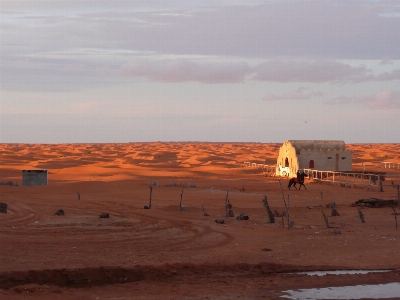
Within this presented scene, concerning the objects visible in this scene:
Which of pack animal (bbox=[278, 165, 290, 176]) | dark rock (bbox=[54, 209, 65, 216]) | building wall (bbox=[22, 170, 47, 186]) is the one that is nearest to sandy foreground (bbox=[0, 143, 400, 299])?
dark rock (bbox=[54, 209, 65, 216])

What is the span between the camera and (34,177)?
32281mm

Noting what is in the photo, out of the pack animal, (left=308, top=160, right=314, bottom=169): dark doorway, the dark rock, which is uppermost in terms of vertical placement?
(left=308, top=160, right=314, bottom=169): dark doorway

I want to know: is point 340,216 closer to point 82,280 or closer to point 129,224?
point 129,224

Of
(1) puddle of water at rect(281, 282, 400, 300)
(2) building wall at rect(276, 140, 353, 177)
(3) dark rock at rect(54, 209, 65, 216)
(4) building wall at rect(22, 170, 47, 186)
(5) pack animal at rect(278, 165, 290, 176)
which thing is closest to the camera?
(1) puddle of water at rect(281, 282, 400, 300)

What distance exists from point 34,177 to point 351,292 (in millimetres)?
24066

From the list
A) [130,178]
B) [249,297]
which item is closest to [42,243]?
[249,297]

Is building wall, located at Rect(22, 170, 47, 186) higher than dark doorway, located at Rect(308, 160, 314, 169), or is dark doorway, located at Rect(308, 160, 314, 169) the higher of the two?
dark doorway, located at Rect(308, 160, 314, 169)

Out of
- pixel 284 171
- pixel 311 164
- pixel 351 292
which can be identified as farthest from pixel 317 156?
pixel 351 292

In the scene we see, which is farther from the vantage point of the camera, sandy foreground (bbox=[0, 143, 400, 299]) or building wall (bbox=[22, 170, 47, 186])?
building wall (bbox=[22, 170, 47, 186])

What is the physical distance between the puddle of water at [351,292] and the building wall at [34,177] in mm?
23192

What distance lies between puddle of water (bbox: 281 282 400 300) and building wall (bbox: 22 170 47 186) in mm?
23192

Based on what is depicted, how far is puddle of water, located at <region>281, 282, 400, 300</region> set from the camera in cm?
1046

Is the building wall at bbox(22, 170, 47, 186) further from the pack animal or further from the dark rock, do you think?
the pack animal

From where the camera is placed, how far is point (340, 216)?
20328mm
